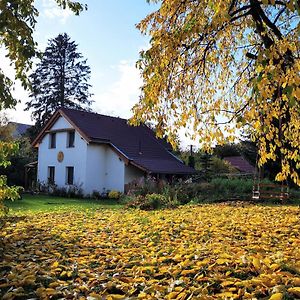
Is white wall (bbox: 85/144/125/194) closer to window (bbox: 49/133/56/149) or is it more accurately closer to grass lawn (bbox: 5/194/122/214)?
window (bbox: 49/133/56/149)

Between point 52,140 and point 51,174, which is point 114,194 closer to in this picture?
point 51,174

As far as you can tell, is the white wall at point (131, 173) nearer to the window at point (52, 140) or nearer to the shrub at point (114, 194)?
the shrub at point (114, 194)

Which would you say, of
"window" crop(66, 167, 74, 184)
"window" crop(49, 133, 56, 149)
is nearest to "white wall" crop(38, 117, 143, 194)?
"window" crop(66, 167, 74, 184)

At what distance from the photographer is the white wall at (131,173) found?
85.8 feet

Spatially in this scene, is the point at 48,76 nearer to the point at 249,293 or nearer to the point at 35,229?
the point at 35,229

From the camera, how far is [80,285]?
358 centimetres

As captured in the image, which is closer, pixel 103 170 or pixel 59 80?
pixel 103 170

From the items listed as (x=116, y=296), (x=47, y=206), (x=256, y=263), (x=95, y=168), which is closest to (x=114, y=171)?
(x=95, y=168)

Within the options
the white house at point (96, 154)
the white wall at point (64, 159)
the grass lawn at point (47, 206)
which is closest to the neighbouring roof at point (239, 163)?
the white house at point (96, 154)

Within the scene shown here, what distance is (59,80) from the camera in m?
47.8

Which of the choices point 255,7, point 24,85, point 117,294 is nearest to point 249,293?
point 117,294

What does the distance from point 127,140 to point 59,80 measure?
22820 millimetres

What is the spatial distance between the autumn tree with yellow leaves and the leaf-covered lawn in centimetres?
140

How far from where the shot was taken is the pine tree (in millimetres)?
46375
